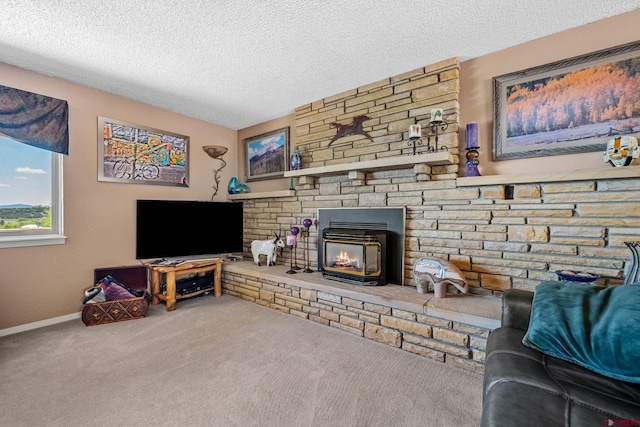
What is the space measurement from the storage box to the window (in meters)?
0.60

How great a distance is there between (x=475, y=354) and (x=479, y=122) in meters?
1.88

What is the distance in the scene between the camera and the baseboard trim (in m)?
2.35

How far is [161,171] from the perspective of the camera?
11.1 feet

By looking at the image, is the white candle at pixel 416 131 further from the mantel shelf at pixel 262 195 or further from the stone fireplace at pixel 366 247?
the mantel shelf at pixel 262 195

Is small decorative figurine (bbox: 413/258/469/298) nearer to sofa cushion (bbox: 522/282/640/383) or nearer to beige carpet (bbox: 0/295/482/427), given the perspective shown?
beige carpet (bbox: 0/295/482/427)

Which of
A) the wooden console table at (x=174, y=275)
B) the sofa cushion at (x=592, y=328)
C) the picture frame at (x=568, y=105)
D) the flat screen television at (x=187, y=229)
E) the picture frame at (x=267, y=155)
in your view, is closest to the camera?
the sofa cushion at (x=592, y=328)

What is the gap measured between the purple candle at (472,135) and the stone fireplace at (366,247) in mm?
797

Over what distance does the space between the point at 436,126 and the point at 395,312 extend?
170 centimetres

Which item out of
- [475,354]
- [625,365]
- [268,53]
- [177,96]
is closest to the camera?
[625,365]

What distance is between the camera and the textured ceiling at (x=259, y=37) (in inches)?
67.8

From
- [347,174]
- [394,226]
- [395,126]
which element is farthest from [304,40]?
[394,226]

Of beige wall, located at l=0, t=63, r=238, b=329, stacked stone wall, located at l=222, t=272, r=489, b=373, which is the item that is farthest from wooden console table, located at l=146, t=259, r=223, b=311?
stacked stone wall, located at l=222, t=272, r=489, b=373

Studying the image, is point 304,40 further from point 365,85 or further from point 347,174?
point 347,174

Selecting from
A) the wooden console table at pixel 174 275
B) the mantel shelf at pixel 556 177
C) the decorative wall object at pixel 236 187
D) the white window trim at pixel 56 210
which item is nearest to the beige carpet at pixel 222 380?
the wooden console table at pixel 174 275
